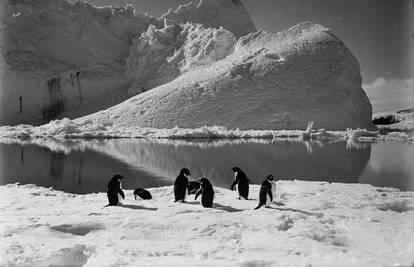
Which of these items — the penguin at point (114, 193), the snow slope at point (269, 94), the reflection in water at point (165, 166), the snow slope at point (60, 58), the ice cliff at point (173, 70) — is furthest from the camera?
the snow slope at point (60, 58)

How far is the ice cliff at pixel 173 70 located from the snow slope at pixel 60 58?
0.39ft

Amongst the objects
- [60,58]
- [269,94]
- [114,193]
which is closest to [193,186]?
[114,193]

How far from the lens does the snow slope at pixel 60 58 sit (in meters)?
46.8

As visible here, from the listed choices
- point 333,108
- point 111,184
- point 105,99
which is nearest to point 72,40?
point 105,99

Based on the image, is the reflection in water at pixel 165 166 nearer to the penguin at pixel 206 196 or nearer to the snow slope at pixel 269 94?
the penguin at pixel 206 196

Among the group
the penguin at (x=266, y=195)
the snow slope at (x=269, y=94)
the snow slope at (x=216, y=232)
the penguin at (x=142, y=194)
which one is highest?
the snow slope at (x=269, y=94)

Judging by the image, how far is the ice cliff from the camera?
120 ft

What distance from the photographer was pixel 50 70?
160 feet

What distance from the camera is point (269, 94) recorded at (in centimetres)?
3716

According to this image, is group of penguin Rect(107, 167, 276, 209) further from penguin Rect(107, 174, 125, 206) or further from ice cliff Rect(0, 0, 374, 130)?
ice cliff Rect(0, 0, 374, 130)

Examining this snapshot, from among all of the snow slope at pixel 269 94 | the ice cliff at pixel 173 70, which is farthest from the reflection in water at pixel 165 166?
the ice cliff at pixel 173 70

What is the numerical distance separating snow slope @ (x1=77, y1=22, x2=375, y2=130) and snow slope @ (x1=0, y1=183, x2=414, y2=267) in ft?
89.9

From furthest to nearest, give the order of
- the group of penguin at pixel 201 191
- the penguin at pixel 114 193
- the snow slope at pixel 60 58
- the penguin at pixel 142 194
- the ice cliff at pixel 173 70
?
the snow slope at pixel 60 58, the ice cliff at pixel 173 70, the penguin at pixel 142 194, the penguin at pixel 114 193, the group of penguin at pixel 201 191

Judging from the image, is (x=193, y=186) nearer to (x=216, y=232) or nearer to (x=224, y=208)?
(x=224, y=208)
